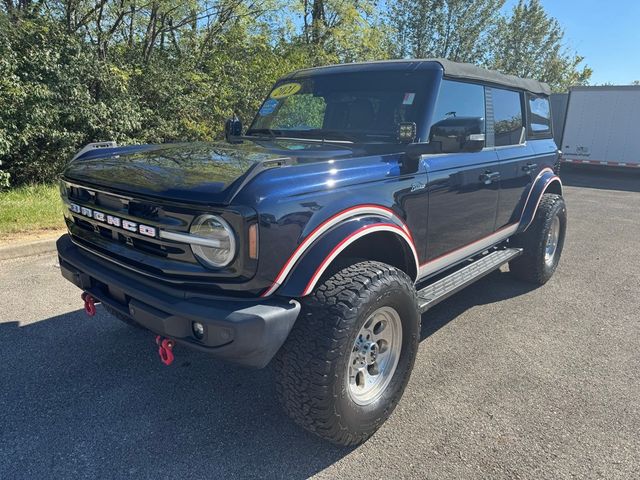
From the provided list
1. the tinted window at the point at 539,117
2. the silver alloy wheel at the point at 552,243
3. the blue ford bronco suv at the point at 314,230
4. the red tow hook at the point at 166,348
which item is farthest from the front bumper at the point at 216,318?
the silver alloy wheel at the point at 552,243

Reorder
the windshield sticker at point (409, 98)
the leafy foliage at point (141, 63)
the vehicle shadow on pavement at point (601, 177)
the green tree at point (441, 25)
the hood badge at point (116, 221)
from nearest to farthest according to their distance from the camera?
the hood badge at point (116, 221)
the windshield sticker at point (409, 98)
the leafy foliage at point (141, 63)
the vehicle shadow on pavement at point (601, 177)
the green tree at point (441, 25)

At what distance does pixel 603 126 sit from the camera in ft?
48.0

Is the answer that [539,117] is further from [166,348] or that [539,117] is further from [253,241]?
[166,348]

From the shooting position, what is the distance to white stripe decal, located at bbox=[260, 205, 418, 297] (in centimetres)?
212

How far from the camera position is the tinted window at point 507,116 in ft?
13.2

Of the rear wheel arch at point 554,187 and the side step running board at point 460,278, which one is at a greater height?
the rear wheel arch at point 554,187

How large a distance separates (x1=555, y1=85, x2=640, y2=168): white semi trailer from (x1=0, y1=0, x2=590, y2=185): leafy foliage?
263 inches

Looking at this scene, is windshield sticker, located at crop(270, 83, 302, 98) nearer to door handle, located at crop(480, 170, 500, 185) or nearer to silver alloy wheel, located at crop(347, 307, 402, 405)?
door handle, located at crop(480, 170, 500, 185)

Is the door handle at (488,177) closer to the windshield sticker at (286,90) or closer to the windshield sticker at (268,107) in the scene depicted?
the windshield sticker at (286,90)

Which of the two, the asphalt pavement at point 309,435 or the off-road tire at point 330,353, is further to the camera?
the asphalt pavement at point 309,435

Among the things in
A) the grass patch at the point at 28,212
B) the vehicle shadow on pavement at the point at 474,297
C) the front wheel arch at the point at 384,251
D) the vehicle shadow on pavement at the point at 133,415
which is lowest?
the vehicle shadow on pavement at the point at 133,415

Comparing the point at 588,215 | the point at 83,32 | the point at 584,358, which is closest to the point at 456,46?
the point at 588,215

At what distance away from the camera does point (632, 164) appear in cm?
1439

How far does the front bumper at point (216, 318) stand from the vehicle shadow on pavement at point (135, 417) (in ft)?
2.10
